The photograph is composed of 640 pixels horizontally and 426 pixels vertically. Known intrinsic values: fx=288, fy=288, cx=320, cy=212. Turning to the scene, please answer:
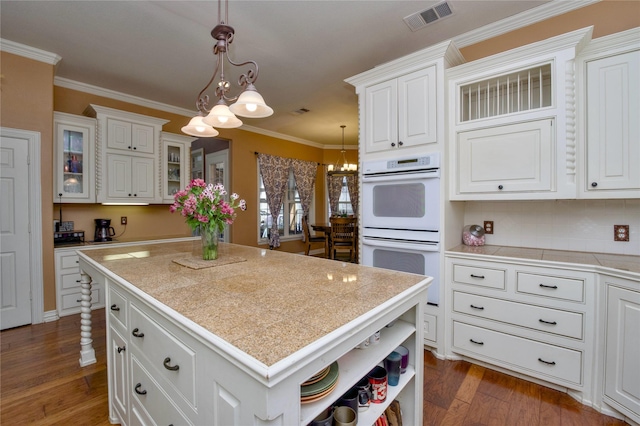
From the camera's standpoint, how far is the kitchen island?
685 mm

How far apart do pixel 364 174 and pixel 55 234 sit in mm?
3413

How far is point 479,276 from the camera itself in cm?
211

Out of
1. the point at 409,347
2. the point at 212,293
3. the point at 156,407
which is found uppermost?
the point at 212,293

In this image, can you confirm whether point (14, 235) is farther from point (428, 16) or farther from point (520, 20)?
point (520, 20)

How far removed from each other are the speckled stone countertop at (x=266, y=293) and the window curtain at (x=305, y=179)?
4465 mm

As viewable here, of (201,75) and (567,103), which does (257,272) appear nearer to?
(567,103)

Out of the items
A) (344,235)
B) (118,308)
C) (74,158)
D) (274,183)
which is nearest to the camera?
(118,308)

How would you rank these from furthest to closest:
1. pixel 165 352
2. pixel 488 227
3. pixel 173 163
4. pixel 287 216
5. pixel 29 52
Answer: pixel 287 216 < pixel 173 163 < pixel 29 52 < pixel 488 227 < pixel 165 352

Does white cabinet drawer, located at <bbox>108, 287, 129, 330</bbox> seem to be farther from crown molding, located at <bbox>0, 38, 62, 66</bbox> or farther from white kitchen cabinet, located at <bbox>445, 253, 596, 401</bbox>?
A: crown molding, located at <bbox>0, 38, 62, 66</bbox>

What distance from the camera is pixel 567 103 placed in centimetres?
189

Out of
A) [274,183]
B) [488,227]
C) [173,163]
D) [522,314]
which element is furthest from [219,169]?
[522,314]

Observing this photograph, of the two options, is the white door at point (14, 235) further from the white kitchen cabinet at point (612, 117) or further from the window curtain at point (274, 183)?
the white kitchen cabinet at point (612, 117)

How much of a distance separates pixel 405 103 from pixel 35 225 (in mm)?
3754

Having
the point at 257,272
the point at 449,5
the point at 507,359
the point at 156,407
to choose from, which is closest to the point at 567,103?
the point at 449,5
